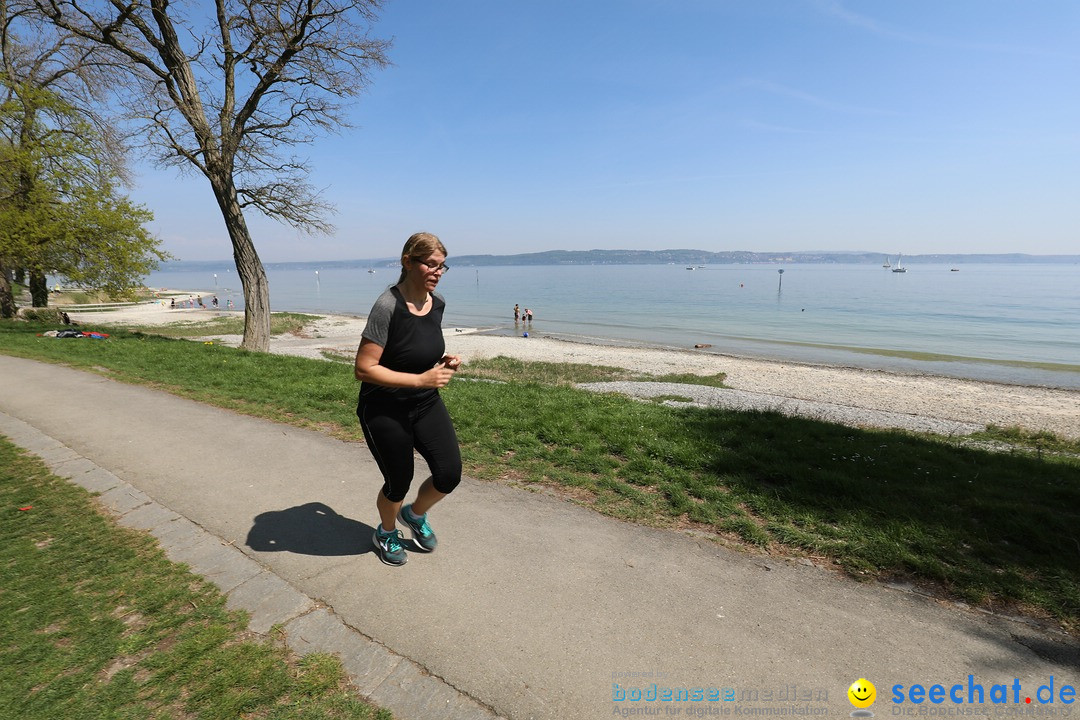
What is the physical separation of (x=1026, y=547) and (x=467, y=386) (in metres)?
6.97

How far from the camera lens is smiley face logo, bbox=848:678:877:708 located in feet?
7.35

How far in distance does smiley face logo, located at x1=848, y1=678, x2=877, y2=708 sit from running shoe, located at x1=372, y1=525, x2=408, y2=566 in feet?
8.21

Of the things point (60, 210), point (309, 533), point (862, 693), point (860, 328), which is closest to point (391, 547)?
point (309, 533)

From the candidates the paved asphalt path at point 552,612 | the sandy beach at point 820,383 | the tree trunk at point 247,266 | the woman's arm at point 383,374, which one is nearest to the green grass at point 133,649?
the paved asphalt path at point 552,612

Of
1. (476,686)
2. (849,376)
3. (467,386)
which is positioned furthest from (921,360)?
(476,686)

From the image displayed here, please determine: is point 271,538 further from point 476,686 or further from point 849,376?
point 849,376

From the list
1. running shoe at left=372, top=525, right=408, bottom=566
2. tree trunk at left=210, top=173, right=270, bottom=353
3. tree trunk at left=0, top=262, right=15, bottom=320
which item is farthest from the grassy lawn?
tree trunk at left=0, top=262, right=15, bottom=320

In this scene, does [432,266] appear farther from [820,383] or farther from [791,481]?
[820,383]

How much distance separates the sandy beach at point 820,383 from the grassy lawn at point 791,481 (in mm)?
4941

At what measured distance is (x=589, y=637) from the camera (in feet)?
8.62

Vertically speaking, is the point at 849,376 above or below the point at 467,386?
below

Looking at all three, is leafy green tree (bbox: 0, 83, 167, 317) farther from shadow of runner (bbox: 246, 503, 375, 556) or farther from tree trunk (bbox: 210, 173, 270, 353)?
shadow of runner (bbox: 246, 503, 375, 556)

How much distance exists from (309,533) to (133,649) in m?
1.31

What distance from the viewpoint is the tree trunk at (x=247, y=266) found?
13.1 meters
